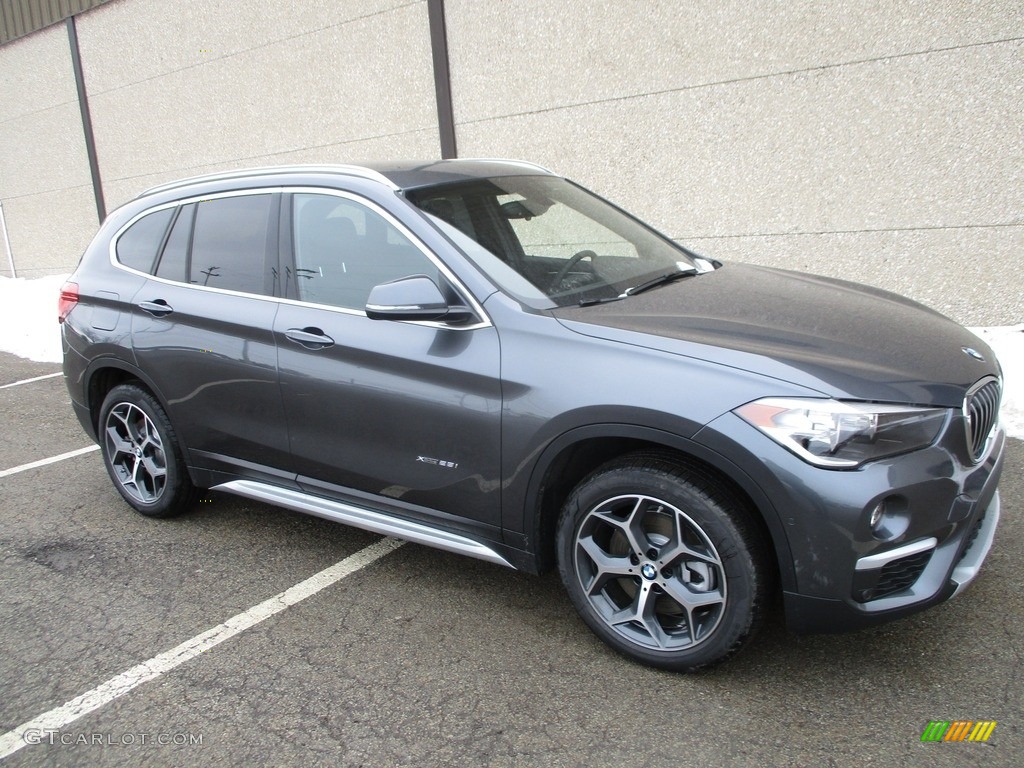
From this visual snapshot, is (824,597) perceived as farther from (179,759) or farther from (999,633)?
(179,759)

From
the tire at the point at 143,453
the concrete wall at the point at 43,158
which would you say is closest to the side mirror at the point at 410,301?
the tire at the point at 143,453

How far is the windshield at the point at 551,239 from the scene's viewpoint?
11.0 feet

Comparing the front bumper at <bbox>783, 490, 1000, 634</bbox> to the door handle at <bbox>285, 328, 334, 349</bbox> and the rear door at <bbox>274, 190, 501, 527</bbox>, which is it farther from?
the door handle at <bbox>285, 328, 334, 349</bbox>

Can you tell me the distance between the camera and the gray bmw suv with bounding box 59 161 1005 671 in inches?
103

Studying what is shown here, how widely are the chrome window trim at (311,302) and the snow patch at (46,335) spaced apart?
7.47 ft

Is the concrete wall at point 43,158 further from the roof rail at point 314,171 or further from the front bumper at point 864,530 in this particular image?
the front bumper at point 864,530

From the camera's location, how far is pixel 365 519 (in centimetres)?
358

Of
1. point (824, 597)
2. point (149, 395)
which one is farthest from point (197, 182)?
point (824, 597)

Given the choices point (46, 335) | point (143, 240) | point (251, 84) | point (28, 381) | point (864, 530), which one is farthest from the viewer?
point (251, 84)

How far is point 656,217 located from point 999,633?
542 centimetres

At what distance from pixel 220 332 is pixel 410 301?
1.29 metres

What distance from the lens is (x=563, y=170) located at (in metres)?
8.30
